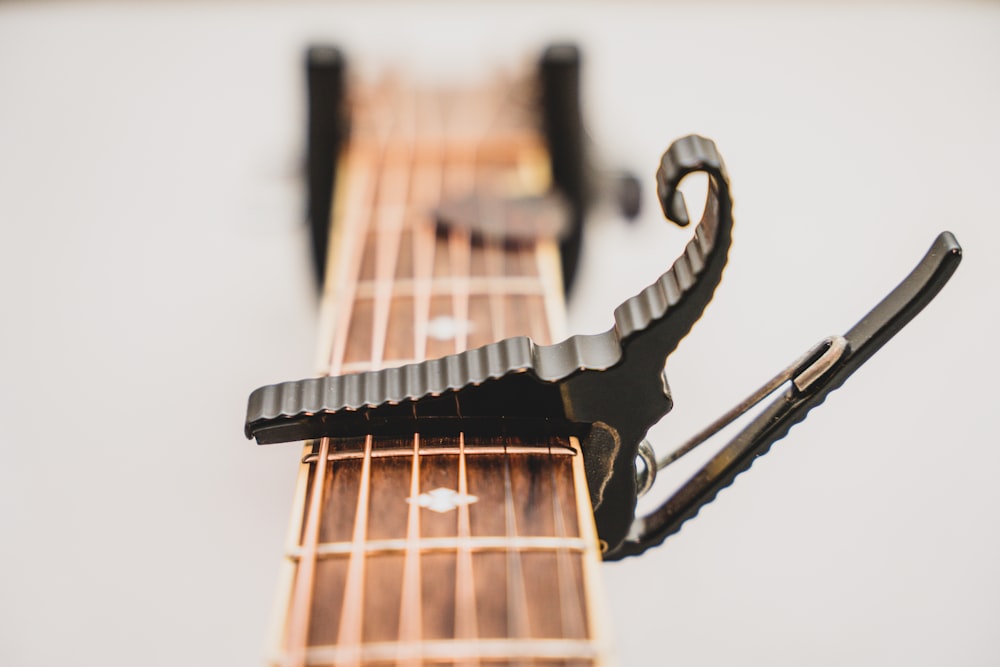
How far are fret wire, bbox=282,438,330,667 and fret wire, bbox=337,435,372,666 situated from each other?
0.05ft

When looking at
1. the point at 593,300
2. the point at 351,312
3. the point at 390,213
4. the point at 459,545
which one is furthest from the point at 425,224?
the point at 459,545

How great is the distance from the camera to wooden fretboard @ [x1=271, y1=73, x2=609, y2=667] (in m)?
0.46

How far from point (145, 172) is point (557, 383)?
882 millimetres

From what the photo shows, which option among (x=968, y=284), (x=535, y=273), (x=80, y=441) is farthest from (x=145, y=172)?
(x=968, y=284)

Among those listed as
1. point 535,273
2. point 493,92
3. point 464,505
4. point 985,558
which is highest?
point 493,92

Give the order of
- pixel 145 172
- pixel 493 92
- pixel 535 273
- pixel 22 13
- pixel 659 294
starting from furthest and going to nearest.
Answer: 1. pixel 22 13
2. pixel 145 172
3. pixel 493 92
4. pixel 535 273
5. pixel 659 294

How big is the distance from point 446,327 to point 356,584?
9.7 inches

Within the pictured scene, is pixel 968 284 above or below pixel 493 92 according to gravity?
below

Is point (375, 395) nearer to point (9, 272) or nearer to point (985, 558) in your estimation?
point (985, 558)

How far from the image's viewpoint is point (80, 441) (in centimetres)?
99

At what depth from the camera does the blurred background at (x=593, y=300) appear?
899 mm

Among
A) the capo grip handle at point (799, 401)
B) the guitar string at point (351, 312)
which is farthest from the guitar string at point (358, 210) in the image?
the capo grip handle at point (799, 401)

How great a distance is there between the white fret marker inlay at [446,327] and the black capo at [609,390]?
140 mm

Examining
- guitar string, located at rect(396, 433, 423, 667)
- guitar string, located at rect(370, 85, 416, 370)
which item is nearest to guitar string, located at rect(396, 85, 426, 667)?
guitar string, located at rect(396, 433, 423, 667)
